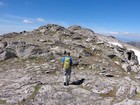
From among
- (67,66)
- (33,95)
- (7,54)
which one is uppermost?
(7,54)

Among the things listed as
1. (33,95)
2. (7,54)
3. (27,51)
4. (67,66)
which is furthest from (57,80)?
(7,54)

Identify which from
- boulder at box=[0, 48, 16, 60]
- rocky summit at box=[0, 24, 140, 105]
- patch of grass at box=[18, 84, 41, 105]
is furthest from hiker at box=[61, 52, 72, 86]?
boulder at box=[0, 48, 16, 60]

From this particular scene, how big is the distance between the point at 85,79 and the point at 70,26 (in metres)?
43.0

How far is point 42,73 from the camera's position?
829 inches

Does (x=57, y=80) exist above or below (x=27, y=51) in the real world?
below

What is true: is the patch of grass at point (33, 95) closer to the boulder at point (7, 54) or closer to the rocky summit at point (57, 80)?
the rocky summit at point (57, 80)

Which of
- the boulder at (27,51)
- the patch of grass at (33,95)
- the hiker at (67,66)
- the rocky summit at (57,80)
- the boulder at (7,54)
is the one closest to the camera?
the patch of grass at (33,95)

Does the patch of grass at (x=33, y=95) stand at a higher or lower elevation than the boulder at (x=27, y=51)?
lower

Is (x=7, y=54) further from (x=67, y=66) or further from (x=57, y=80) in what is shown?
(x=67, y=66)

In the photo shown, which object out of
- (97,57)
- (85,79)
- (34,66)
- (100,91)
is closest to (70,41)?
(97,57)

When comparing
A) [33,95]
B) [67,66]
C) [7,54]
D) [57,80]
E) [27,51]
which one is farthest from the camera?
[27,51]

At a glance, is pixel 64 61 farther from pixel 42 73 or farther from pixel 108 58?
pixel 108 58

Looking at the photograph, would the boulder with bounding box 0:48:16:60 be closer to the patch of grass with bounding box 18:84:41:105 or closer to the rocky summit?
the rocky summit

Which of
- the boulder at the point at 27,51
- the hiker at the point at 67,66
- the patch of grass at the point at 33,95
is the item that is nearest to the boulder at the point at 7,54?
the boulder at the point at 27,51
